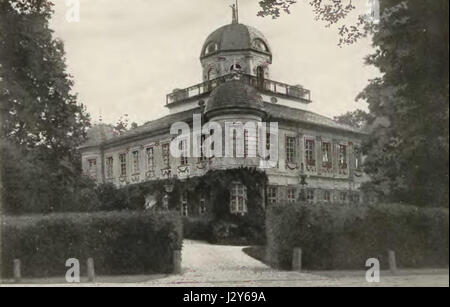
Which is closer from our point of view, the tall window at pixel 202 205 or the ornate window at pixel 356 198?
the ornate window at pixel 356 198

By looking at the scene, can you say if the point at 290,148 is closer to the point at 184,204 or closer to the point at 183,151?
the point at 183,151

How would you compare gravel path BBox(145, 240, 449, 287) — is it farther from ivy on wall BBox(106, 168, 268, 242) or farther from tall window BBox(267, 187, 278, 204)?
tall window BBox(267, 187, 278, 204)

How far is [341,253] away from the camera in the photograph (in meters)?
16.7

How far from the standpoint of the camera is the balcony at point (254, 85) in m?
16.4

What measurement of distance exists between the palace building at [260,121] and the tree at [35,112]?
275 centimetres

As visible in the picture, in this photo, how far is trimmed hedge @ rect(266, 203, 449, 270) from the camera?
542 inches

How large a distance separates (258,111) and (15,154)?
7746mm

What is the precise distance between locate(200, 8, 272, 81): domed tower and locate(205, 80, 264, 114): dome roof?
0.61m

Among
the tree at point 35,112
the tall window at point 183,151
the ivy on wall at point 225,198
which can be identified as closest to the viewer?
the tree at point 35,112

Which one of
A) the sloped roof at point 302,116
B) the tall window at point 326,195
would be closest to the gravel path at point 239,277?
the tall window at point 326,195

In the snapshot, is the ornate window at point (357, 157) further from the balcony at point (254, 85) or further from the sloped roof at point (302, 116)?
the balcony at point (254, 85)

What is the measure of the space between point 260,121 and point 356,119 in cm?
353
